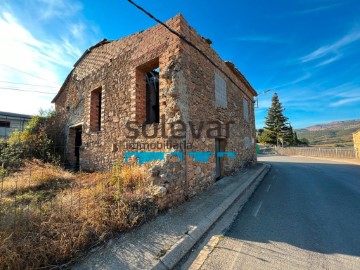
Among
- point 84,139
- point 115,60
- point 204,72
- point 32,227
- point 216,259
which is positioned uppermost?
point 115,60

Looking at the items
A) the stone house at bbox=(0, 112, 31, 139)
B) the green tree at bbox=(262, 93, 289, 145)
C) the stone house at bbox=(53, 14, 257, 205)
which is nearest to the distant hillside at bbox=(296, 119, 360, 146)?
the green tree at bbox=(262, 93, 289, 145)

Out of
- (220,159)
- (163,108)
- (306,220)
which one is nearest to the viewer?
(306,220)

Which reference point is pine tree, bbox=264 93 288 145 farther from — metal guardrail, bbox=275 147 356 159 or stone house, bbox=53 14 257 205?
stone house, bbox=53 14 257 205

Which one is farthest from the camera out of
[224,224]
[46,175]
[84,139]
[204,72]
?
[84,139]

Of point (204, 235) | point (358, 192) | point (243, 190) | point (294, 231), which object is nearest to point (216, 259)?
point (204, 235)

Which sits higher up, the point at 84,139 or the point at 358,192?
the point at 84,139

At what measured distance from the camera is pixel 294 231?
395cm

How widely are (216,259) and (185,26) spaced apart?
6584mm

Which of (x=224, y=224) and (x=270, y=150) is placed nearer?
(x=224, y=224)

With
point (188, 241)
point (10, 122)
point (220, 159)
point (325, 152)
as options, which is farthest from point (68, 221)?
point (325, 152)

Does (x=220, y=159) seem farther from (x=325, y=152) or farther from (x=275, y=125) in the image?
(x=275, y=125)

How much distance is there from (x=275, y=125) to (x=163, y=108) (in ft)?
139

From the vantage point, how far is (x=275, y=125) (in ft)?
139

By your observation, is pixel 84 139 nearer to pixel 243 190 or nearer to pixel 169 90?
pixel 169 90
